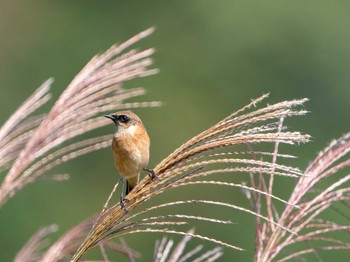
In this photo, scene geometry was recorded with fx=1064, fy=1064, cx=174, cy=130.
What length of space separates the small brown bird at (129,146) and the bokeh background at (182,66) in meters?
9.27

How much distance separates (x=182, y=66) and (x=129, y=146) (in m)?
17.1

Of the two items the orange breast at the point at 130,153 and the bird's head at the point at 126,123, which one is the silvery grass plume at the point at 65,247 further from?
the bird's head at the point at 126,123

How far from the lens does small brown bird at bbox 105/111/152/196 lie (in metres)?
3.98

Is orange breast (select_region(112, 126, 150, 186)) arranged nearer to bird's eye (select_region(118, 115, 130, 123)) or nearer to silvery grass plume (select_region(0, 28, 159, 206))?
bird's eye (select_region(118, 115, 130, 123))

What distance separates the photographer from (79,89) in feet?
7.48

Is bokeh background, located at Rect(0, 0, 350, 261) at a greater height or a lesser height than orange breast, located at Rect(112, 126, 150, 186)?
greater

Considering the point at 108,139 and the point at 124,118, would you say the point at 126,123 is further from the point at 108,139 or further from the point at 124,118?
the point at 108,139

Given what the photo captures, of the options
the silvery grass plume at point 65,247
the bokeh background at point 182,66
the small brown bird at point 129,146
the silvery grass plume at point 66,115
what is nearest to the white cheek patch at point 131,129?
the small brown bird at point 129,146

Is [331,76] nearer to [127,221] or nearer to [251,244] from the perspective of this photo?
[251,244]

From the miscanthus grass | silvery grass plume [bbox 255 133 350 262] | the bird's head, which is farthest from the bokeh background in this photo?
the miscanthus grass

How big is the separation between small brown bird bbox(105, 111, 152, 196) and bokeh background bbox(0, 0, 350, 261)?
9.27m

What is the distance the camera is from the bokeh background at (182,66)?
15.3 metres

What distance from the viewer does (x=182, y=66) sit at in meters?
21.1

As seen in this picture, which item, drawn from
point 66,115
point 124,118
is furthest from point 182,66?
point 66,115
